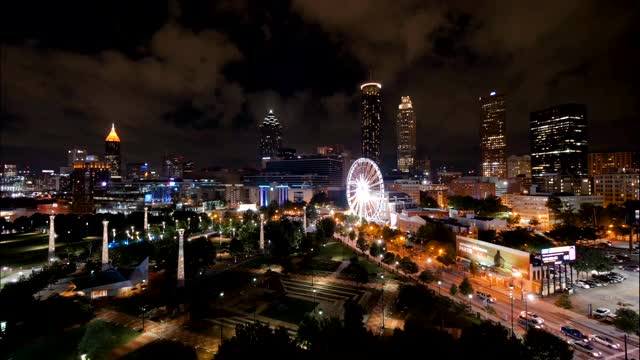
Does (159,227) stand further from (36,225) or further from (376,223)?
(376,223)

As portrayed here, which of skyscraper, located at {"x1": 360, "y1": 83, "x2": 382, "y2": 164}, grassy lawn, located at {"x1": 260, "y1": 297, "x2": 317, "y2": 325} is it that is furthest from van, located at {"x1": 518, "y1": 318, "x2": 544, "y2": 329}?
skyscraper, located at {"x1": 360, "y1": 83, "x2": 382, "y2": 164}

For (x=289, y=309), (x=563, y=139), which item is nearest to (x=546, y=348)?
(x=289, y=309)

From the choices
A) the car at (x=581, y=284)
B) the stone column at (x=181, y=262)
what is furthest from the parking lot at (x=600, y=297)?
the stone column at (x=181, y=262)

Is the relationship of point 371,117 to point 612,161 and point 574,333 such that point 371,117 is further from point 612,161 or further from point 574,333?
point 574,333

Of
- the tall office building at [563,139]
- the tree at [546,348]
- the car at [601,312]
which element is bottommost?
the car at [601,312]

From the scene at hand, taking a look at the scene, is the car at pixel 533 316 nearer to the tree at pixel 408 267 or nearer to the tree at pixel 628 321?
the tree at pixel 628 321

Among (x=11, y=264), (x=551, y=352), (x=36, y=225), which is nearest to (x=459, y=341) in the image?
(x=551, y=352)
